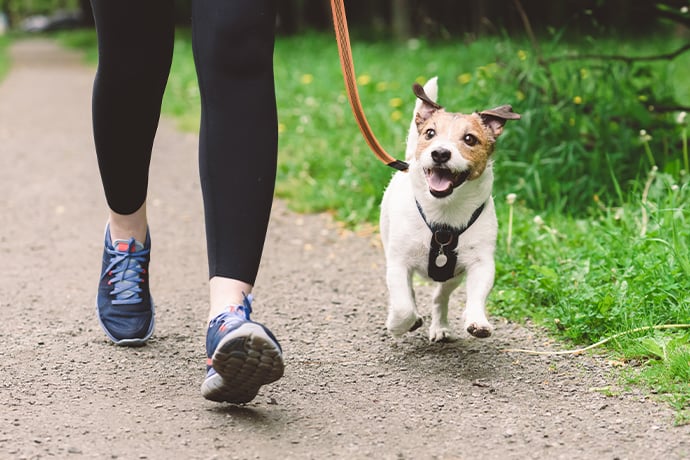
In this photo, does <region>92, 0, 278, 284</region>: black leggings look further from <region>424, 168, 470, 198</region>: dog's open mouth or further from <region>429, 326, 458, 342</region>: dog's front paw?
<region>429, 326, 458, 342</region>: dog's front paw

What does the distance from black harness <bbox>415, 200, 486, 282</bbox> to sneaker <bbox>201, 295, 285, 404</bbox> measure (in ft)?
2.63

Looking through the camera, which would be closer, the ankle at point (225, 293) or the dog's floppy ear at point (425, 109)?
the ankle at point (225, 293)

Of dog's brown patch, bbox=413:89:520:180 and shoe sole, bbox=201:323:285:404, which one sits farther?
dog's brown patch, bbox=413:89:520:180

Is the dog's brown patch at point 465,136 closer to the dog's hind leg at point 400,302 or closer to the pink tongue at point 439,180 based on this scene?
the pink tongue at point 439,180

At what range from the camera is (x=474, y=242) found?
2.94m

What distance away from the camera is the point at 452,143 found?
2.85 m

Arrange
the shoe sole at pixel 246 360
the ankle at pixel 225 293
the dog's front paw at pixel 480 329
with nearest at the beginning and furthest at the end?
1. the shoe sole at pixel 246 360
2. the ankle at pixel 225 293
3. the dog's front paw at pixel 480 329

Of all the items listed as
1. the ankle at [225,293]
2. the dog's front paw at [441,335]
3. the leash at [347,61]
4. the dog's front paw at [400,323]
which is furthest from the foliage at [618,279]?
the ankle at [225,293]

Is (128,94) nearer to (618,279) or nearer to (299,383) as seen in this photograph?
(299,383)

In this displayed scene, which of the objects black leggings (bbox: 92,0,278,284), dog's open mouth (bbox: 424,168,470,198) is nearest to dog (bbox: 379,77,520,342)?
dog's open mouth (bbox: 424,168,470,198)

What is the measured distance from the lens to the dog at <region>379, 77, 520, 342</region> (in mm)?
2881

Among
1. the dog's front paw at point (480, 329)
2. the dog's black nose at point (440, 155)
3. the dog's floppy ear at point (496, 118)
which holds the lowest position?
the dog's front paw at point (480, 329)

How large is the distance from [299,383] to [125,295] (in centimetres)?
69

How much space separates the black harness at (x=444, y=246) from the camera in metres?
2.92
